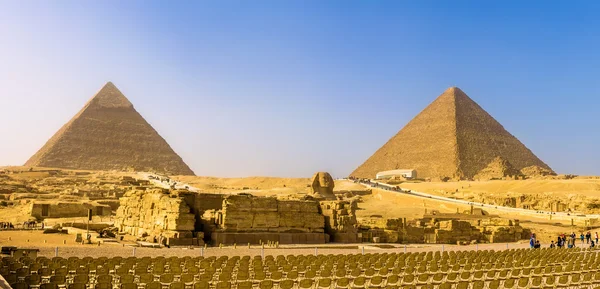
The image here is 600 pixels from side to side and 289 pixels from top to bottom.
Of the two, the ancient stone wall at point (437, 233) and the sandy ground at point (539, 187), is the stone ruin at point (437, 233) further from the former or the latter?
the sandy ground at point (539, 187)

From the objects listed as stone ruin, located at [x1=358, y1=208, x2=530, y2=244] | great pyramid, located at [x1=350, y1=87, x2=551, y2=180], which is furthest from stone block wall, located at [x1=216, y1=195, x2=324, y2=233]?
great pyramid, located at [x1=350, y1=87, x2=551, y2=180]

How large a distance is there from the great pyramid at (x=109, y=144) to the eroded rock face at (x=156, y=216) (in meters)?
108

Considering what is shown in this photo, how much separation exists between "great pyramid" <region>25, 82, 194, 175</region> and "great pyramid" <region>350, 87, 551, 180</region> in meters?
48.7

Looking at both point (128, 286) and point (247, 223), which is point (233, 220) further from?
point (128, 286)

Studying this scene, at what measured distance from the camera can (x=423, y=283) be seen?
970cm

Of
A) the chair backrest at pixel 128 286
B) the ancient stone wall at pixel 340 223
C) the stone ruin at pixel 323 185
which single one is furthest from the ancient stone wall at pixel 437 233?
the chair backrest at pixel 128 286

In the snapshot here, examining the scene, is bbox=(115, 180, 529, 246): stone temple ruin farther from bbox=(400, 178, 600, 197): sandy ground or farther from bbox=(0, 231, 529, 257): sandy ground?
bbox=(400, 178, 600, 197): sandy ground

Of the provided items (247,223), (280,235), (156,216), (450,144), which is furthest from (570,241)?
(450,144)

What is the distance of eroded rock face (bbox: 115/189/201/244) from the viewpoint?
18.9 m

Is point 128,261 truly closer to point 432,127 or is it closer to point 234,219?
point 234,219

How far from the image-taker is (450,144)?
14688cm

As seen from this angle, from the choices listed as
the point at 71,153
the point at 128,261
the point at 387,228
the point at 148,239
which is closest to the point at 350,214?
the point at 387,228

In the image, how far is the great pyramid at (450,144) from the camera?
5561 inches

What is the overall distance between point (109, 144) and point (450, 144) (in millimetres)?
82406
